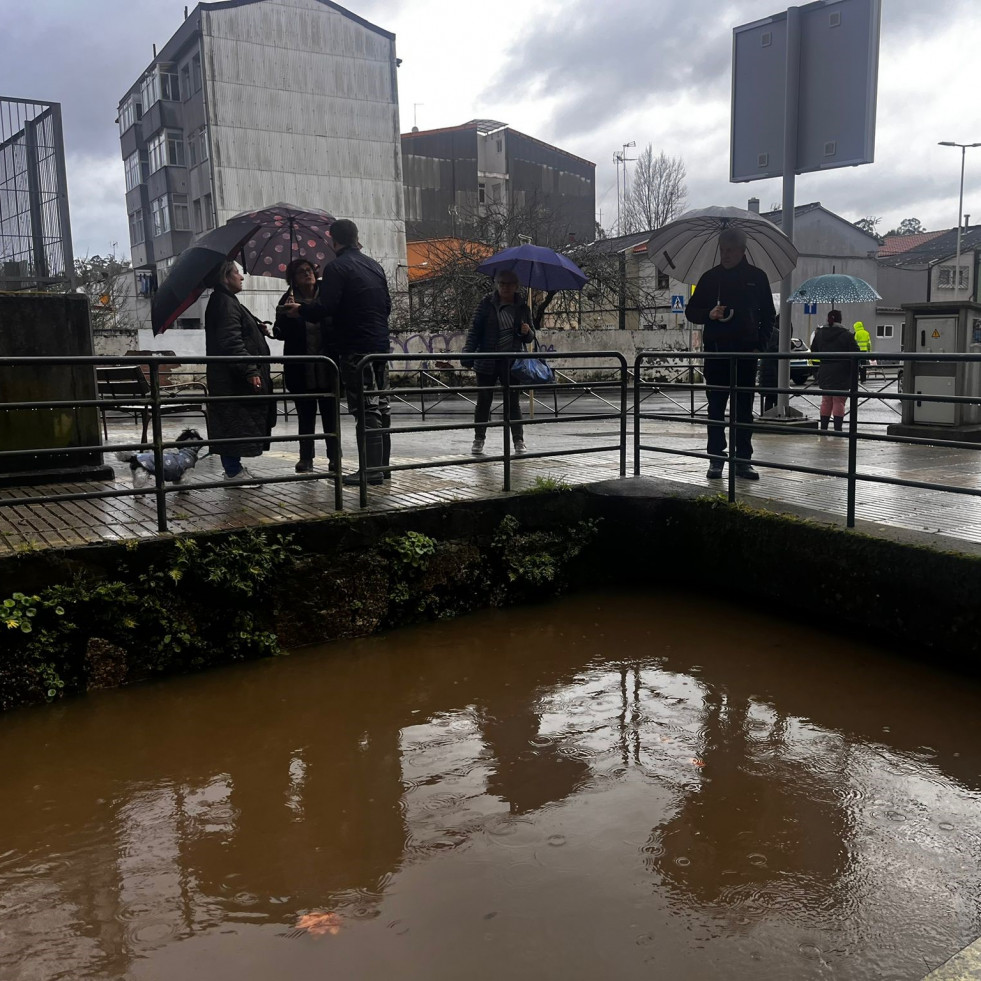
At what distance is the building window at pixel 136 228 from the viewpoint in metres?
45.3

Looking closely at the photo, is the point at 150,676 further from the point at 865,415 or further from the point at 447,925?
the point at 865,415

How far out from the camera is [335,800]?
3.85 meters

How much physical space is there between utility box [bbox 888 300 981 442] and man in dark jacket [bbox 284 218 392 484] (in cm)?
672

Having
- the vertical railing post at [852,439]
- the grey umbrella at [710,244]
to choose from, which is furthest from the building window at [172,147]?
the vertical railing post at [852,439]

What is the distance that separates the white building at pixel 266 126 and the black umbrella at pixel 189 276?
2999 cm

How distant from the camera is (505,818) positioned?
11.9ft

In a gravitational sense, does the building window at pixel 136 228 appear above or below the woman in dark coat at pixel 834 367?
above

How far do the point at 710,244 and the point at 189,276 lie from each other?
482 cm

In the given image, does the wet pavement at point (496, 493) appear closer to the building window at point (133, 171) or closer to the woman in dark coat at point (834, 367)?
the woman in dark coat at point (834, 367)

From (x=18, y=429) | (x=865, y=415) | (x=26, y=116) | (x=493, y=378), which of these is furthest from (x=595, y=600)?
(x=865, y=415)

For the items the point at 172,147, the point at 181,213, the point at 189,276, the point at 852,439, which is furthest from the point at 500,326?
the point at 172,147

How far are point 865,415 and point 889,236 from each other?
230 feet

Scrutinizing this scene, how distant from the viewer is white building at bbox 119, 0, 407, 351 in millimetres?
37750

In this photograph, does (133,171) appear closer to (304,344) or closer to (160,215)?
(160,215)
